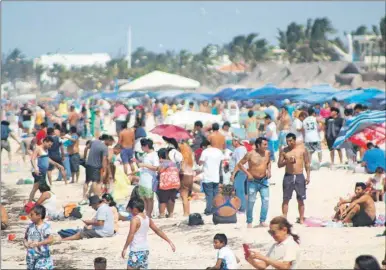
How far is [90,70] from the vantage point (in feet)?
425

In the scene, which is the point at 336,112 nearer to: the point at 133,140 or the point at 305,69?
the point at 133,140

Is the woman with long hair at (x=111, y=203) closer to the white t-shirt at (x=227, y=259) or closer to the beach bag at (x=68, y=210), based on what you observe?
the beach bag at (x=68, y=210)

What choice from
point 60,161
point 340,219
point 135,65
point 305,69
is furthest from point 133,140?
point 135,65

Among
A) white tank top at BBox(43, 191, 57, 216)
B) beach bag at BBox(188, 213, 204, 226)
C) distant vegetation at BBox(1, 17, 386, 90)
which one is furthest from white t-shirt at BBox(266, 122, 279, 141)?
distant vegetation at BBox(1, 17, 386, 90)

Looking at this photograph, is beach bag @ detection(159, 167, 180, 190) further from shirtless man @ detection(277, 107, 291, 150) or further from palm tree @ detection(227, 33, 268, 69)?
palm tree @ detection(227, 33, 268, 69)

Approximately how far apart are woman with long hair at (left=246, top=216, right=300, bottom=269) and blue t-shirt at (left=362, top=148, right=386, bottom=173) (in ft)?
30.6

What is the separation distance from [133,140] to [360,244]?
8.61 metres

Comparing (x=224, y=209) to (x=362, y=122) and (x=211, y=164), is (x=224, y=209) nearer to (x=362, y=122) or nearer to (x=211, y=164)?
(x=211, y=164)

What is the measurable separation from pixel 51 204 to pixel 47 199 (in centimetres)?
33

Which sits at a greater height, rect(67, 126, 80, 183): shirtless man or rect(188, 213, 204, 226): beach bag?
rect(67, 126, 80, 183): shirtless man

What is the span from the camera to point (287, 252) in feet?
22.7

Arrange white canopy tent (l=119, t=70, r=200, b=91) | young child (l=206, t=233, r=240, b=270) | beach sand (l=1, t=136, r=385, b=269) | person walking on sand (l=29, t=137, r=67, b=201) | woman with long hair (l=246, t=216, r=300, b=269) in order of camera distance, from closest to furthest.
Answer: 1. woman with long hair (l=246, t=216, r=300, b=269)
2. young child (l=206, t=233, r=240, b=270)
3. beach sand (l=1, t=136, r=385, b=269)
4. person walking on sand (l=29, t=137, r=67, b=201)
5. white canopy tent (l=119, t=70, r=200, b=91)

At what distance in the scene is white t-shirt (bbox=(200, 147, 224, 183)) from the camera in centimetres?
1323

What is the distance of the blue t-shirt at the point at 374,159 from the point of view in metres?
16.2
